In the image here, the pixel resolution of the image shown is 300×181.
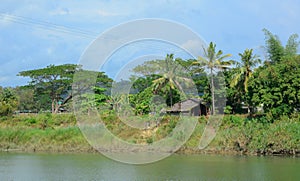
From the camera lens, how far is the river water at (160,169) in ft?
40.3

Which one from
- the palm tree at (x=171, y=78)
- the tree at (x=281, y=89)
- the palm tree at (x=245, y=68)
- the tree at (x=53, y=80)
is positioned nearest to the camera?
the palm tree at (x=171, y=78)

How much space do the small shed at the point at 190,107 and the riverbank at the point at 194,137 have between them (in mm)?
4619

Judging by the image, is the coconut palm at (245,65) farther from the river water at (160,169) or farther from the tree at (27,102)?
the tree at (27,102)

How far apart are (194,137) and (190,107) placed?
285 inches

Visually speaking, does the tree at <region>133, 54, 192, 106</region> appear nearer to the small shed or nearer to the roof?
the roof

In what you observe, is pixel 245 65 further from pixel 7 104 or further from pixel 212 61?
pixel 7 104

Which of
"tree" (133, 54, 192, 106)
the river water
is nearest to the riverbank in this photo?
the river water

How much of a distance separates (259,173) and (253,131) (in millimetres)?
5863

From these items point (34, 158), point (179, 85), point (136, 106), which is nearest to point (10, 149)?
point (34, 158)

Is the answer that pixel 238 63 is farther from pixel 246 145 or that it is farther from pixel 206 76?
pixel 246 145

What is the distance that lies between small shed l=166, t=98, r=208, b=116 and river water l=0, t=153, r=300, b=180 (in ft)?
29.6

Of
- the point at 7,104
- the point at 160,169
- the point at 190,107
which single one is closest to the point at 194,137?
the point at 160,169

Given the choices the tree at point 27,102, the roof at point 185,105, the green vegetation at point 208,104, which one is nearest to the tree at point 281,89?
the green vegetation at point 208,104

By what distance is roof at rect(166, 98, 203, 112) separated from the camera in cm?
2650
